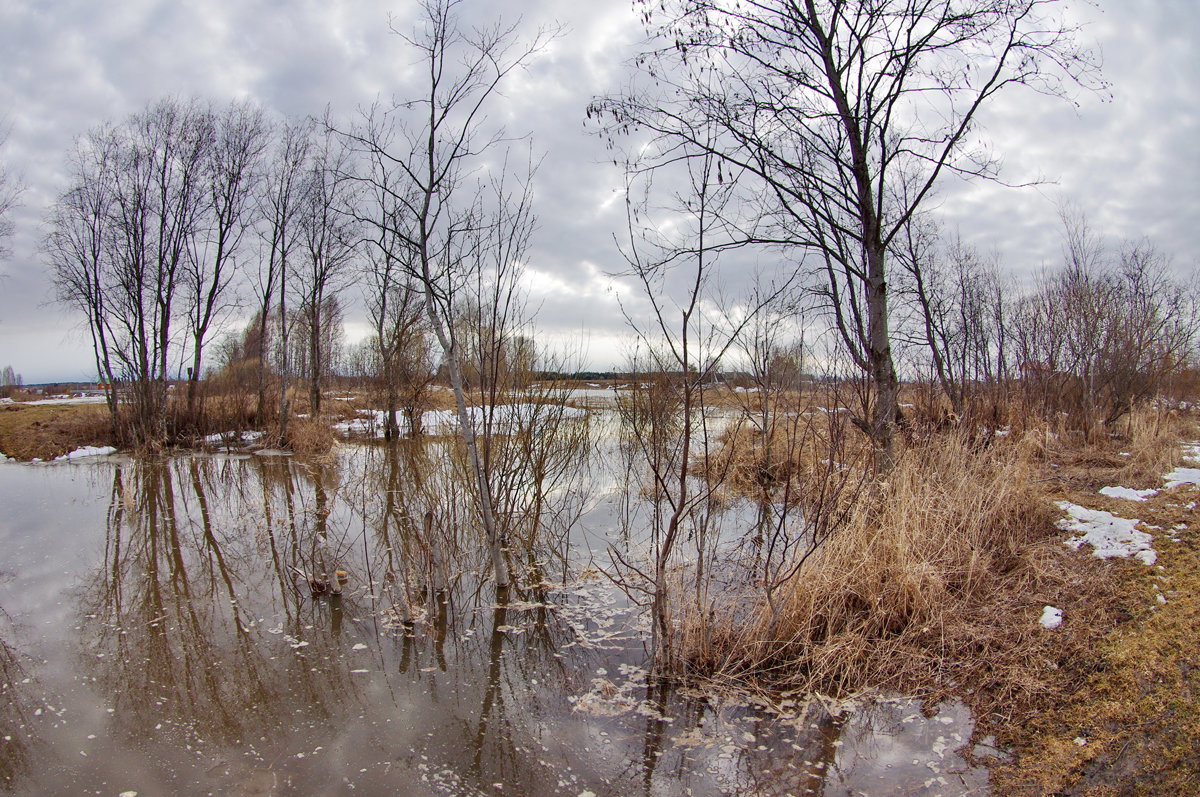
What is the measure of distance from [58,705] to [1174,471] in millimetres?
10766

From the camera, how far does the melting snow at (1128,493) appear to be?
6051mm

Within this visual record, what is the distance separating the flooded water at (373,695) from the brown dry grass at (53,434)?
10524 mm

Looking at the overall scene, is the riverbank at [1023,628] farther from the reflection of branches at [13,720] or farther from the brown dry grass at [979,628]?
the reflection of branches at [13,720]

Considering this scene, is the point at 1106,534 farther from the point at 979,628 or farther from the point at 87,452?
the point at 87,452

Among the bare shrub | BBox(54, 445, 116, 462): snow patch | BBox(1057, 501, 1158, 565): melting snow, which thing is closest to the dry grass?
BBox(54, 445, 116, 462): snow patch

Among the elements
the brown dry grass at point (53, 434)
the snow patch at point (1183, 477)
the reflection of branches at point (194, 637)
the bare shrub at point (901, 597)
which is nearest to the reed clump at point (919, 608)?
the bare shrub at point (901, 597)

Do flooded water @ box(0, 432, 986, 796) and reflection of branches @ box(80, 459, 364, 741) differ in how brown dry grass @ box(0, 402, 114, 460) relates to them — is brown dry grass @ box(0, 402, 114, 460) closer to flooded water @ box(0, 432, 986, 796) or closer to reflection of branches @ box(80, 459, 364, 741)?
reflection of branches @ box(80, 459, 364, 741)

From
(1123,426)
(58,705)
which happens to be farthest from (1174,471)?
(58,705)

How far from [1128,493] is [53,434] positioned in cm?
2291

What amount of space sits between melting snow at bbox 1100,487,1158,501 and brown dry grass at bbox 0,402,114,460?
65.5 ft

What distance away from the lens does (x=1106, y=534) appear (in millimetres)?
4957

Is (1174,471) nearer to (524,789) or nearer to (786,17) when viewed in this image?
(786,17)

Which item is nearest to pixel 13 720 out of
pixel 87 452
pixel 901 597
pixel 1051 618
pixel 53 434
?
pixel 901 597

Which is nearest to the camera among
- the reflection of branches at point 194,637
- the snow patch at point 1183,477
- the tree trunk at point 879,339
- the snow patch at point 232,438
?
the reflection of branches at point 194,637
